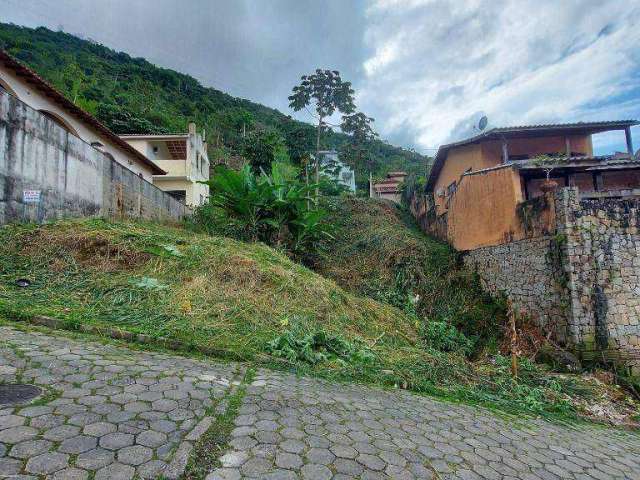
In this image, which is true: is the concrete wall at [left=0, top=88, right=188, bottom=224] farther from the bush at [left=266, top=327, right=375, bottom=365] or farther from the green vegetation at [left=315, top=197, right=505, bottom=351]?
the green vegetation at [left=315, top=197, right=505, bottom=351]

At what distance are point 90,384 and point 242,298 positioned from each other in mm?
2806

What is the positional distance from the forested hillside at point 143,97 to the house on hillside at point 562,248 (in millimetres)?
9897

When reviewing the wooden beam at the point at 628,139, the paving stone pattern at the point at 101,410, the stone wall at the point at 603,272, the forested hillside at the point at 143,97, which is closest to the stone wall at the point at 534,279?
the stone wall at the point at 603,272

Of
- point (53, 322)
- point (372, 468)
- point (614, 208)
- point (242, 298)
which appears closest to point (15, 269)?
point (53, 322)

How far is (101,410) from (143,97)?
34442mm

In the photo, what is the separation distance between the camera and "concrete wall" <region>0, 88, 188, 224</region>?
5992 millimetres

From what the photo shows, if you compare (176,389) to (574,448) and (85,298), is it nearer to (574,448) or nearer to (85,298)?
(85,298)

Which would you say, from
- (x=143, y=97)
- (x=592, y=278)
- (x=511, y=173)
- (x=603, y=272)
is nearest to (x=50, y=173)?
(x=511, y=173)

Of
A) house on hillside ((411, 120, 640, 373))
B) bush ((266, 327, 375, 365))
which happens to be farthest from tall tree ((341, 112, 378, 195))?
bush ((266, 327, 375, 365))

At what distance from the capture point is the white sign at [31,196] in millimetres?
Result: 6324

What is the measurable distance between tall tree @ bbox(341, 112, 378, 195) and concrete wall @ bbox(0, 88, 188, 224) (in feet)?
34.3

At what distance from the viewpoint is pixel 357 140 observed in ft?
58.0

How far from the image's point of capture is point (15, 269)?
5254 millimetres

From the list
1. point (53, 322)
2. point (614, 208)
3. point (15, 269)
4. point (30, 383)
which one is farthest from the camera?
point (614, 208)
